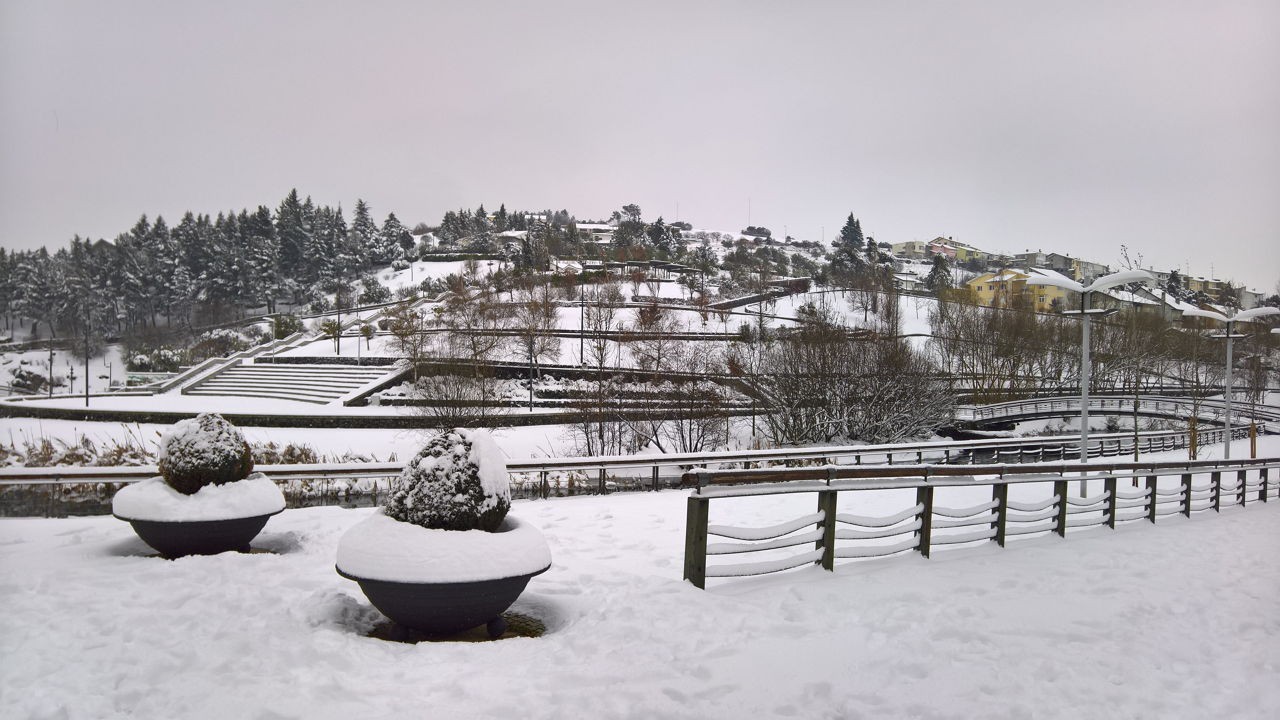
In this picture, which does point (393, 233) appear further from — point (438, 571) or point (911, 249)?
point (911, 249)

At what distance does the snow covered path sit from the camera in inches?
163

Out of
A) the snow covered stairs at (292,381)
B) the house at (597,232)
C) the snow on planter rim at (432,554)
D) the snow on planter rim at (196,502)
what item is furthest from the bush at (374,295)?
the snow on planter rim at (432,554)

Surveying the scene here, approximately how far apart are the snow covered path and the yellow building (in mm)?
44064

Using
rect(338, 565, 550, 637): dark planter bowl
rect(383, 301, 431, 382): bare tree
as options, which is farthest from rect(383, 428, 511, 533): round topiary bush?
rect(383, 301, 431, 382): bare tree

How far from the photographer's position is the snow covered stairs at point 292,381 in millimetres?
34781

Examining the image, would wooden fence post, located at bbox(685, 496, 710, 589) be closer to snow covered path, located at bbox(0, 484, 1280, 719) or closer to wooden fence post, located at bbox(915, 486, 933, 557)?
snow covered path, located at bbox(0, 484, 1280, 719)

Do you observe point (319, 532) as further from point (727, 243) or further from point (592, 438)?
point (727, 243)

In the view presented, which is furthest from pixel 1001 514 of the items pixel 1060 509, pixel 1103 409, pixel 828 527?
pixel 1103 409

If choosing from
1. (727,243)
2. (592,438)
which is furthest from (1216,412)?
(727,243)

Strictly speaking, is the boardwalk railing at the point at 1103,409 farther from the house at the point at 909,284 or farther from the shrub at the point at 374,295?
the shrub at the point at 374,295

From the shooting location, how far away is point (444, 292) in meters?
63.0

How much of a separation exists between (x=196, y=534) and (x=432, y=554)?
3.50m

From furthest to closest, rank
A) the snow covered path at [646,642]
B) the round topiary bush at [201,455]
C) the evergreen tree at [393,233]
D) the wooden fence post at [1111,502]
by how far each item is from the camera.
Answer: the evergreen tree at [393,233] → the wooden fence post at [1111,502] → the round topiary bush at [201,455] → the snow covered path at [646,642]

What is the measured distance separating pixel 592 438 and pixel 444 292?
135 ft
